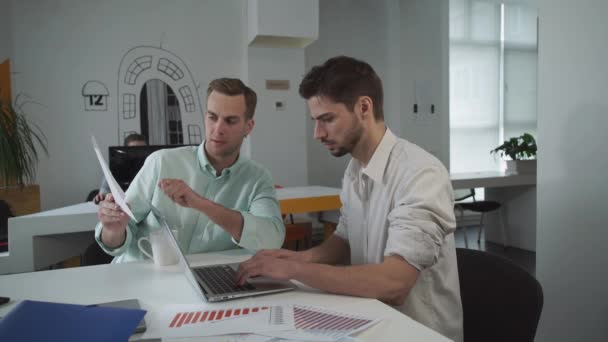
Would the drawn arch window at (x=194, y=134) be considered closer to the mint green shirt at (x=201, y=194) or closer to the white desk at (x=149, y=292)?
the mint green shirt at (x=201, y=194)

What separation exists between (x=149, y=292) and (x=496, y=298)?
86cm

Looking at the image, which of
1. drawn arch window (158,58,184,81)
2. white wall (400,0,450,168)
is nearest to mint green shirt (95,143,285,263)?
drawn arch window (158,58,184,81)

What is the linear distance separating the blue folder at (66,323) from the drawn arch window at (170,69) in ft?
15.2

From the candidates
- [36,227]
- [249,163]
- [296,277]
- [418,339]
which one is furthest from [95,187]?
[418,339]

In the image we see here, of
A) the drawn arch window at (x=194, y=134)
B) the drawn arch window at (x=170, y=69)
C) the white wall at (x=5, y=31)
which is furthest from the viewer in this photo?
the drawn arch window at (x=194, y=134)

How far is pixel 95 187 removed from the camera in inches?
196

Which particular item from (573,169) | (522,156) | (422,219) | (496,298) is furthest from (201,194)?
(522,156)

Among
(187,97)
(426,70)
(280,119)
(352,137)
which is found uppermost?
(426,70)

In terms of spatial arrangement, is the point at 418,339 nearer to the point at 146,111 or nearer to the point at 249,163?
the point at 249,163

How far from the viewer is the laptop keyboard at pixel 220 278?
3.64ft

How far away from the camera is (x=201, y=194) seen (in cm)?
174

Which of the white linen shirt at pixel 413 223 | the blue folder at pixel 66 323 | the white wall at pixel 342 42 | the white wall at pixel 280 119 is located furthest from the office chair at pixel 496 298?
the white wall at pixel 342 42

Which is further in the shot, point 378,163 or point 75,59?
point 75,59

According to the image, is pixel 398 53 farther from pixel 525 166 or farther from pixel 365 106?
pixel 365 106
